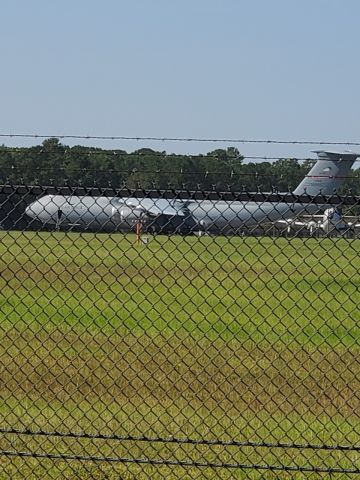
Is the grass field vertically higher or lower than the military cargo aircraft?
lower

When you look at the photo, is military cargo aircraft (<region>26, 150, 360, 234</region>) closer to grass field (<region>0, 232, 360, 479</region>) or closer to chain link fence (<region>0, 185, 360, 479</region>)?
chain link fence (<region>0, 185, 360, 479</region>)

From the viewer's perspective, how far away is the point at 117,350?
11.8 meters

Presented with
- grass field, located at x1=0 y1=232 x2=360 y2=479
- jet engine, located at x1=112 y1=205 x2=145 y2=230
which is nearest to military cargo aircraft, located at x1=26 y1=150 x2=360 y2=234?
jet engine, located at x1=112 y1=205 x2=145 y2=230

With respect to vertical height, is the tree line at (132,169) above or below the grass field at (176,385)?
above

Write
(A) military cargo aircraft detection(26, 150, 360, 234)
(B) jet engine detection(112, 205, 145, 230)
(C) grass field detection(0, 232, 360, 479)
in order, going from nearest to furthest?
(C) grass field detection(0, 232, 360, 479) → (A) military cargo aircraft detection(26, 150, 360, 234) → (B) jet engine detection(112, 205, 145, 230)

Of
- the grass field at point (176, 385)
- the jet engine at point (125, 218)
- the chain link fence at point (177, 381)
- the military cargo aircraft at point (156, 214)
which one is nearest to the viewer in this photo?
the chain link fence at point (177, 381)

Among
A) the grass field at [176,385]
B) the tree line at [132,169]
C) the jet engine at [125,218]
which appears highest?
the tree line at [132,169]

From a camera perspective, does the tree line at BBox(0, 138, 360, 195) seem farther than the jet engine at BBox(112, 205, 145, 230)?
No

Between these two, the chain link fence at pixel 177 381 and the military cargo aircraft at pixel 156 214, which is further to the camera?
the military cargo aircraft at pixel 156 214

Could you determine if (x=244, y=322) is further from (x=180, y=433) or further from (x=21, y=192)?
(x=21, y=192)

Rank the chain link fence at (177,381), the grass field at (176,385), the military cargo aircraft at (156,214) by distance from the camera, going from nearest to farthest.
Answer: the chain link fence at (177,381) → the grass field at (176,385) → the military cargo aircraft at (156,214)

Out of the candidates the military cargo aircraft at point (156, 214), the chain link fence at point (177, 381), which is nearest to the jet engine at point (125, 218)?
the military cargo aircraft at point (156, 214)

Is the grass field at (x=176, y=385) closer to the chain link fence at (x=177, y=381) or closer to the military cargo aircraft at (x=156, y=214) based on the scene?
the chain link fence at (x=177, y=381)

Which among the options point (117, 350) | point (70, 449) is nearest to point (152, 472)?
point (70, 449)
